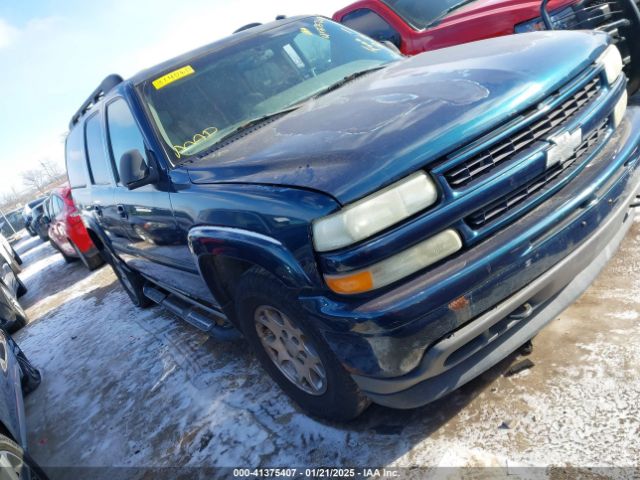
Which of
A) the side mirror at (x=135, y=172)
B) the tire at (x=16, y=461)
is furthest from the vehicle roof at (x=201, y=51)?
the tire at (x=16, y=461)

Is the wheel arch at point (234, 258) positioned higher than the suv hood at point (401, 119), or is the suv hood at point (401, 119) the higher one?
the suv hood at point (401, 119)

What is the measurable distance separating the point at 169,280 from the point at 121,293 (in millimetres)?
3232

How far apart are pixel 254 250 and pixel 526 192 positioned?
3.75 ft

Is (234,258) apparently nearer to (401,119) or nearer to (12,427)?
(401,119)

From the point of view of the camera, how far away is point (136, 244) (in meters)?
3.87

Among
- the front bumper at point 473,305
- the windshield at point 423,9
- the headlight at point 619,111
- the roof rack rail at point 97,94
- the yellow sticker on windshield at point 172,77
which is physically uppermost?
the roof rack rail at point 97,94

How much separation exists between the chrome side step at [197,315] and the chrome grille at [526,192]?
1.63 metres

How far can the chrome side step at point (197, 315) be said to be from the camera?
3008 mm

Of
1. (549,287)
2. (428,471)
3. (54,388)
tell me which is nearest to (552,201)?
(549,287)

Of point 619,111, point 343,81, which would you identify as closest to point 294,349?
point 343,81

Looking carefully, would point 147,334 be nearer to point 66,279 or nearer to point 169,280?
point 169,280

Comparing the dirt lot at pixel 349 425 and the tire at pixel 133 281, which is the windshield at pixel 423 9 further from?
the tire at pixel 133 281

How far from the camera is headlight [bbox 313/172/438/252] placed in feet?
5.62

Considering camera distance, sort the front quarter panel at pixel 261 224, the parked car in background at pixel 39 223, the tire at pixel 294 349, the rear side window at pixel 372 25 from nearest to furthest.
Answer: the front quarter panel at pixel 261 224, the tire at pixel 294 349, the rear side window at pixel 372 25, the parked car in background at pixel 39 223
